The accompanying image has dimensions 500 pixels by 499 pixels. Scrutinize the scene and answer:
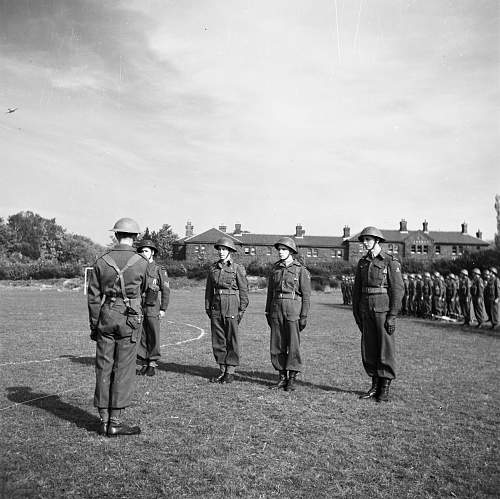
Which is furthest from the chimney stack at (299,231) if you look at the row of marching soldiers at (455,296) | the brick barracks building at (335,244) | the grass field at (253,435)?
the grass field at (253,435)

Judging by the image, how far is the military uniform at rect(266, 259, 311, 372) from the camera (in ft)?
28.4

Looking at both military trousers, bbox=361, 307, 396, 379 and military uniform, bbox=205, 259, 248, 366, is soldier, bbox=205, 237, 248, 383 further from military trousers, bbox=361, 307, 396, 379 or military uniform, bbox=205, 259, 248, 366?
military trousers, bbox=361, 307, 396, 379

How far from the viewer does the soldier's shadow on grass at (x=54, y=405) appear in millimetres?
6445

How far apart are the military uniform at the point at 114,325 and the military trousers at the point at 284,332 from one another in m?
3.12

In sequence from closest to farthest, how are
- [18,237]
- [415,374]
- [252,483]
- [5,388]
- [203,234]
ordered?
[252,483]
[5,388]
[415,374]
[203,234]
[18,237]

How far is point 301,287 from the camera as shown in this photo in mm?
8953

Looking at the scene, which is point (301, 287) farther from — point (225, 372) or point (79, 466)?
point (79, 466)

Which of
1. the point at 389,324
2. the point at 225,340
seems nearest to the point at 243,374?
the point at 225,340

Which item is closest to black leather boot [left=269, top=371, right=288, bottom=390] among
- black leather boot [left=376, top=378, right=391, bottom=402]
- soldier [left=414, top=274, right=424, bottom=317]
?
black leather boot [left=376, top=378, right=391, bottom=402]

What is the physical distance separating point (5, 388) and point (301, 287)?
5082 millimetres

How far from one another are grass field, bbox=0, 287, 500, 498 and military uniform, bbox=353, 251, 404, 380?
60 centimetres

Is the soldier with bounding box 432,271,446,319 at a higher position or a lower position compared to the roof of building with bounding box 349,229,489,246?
lower

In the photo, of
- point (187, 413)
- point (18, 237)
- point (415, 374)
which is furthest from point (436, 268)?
point (18, 237)

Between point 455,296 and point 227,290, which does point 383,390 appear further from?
point 455,296
